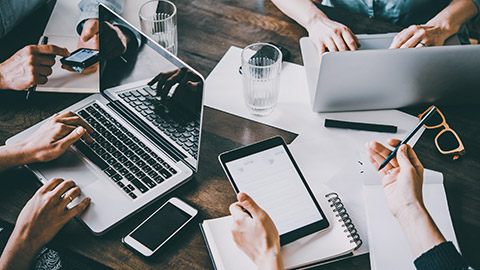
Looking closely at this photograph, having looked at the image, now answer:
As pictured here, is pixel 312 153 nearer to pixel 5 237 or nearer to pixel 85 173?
pixel 85 173

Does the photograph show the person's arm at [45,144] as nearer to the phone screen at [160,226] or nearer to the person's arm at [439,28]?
the phone screen at [160,226]

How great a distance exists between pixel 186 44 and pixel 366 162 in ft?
2.22

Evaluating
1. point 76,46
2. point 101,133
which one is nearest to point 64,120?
point 101,133

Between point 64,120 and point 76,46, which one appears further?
point 76,46

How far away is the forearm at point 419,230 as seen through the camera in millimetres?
771

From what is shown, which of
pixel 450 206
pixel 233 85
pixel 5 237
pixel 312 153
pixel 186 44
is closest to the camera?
pixel 450 206

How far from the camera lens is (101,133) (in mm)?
1048

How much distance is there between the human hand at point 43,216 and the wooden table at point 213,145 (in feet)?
0.09

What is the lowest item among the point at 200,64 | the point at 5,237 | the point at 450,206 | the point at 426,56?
the point at 5,237

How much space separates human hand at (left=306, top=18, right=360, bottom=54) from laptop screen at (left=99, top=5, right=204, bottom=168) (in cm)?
50

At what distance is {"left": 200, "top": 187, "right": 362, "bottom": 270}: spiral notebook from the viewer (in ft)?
2.64

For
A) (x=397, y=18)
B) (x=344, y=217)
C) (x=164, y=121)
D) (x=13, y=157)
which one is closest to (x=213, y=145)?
(x=164, y=121)

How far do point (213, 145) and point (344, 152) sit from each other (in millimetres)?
332

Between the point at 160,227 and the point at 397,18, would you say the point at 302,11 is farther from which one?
the point at 160,227
